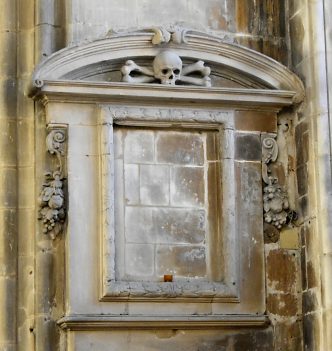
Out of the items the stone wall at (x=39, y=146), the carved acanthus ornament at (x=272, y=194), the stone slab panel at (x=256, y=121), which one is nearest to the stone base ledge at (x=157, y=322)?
the stone wall at (x=39, y=146)

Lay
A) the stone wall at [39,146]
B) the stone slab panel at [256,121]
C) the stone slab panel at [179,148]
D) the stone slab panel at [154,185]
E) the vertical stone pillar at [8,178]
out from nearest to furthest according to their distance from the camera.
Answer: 1. the vertical stone pillar at [8,178]
2. the stone wall at [39,146]
3. the stone slab panel at [154,185]
4. the stone slab panel at [179,148]
5. the stone slab panel at [256,121]

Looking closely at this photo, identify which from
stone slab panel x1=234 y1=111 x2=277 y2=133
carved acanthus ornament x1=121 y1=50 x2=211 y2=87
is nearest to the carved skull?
carved acanthus ornament x1=121 y1=50 x2=211 y2=87

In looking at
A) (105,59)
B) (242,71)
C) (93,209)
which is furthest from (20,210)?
(242,71)

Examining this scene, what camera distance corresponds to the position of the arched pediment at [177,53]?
610 inches

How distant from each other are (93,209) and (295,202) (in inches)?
82.2

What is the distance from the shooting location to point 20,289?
15.2 metres

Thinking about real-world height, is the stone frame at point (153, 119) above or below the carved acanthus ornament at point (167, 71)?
below

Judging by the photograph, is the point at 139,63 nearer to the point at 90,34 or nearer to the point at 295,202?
the point at 90,34

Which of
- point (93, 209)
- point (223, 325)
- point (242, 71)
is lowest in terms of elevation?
point (223, 325)

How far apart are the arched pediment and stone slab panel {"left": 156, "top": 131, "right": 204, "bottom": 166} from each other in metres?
0.64

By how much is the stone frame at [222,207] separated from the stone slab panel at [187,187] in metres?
0.24

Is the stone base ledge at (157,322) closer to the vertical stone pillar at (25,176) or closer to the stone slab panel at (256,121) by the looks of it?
the vertical stone pillar at (25,176)

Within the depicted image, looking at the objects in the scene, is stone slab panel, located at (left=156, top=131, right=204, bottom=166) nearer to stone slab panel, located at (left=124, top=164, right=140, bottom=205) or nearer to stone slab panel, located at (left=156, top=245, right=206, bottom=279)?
stone slab panel, located at (left=124, top=164, right=140, bottom=205)

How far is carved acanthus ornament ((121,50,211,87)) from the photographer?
1568 cm
